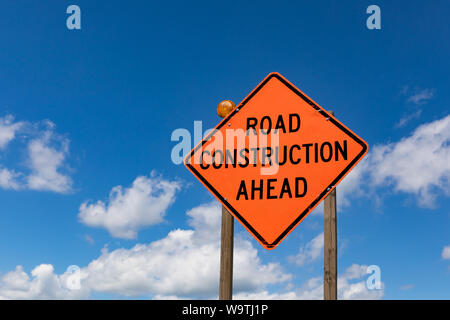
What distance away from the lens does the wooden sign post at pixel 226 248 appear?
178 inches

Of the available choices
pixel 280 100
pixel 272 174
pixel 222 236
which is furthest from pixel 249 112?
pixel 222 236

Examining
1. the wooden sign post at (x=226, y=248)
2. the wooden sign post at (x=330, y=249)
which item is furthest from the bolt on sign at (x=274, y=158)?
the wooden sign post at (x=330, y=249)

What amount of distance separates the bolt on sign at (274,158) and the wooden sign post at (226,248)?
0.39 ft

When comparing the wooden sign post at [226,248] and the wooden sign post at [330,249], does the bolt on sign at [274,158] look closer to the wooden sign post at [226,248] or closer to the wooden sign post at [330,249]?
the wooden sign post at [226,248]

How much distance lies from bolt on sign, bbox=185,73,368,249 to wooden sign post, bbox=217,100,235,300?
12cm

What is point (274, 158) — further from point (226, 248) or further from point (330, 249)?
point (330, 249)

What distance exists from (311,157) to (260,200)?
70 cm

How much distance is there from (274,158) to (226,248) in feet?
3.80

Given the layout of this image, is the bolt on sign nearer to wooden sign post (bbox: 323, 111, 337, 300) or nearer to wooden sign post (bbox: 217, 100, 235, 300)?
wooden sign post (bbox: 217, 100, 235, 300)

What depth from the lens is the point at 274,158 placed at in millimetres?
4426

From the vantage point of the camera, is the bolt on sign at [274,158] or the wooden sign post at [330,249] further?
the wooden sign post at [330,249]

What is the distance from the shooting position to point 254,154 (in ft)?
14.7

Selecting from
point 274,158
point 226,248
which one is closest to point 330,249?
point 226,248

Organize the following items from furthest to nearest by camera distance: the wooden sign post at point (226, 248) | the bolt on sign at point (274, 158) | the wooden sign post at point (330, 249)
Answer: the wooden sign post at point (330, 249), the wooden sign post at point (226, 248), the bolt on sign at point (274, 158)
